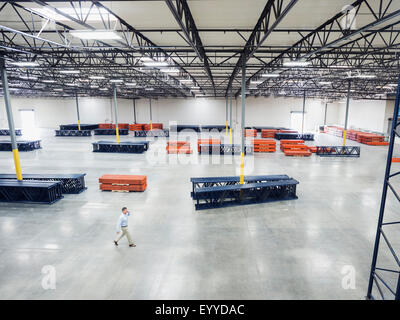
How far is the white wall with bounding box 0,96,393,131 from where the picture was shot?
41562 mm

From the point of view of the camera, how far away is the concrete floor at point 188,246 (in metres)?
5.74

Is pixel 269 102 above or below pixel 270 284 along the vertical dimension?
above

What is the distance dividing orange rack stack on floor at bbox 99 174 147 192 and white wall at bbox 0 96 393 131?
3170 cm

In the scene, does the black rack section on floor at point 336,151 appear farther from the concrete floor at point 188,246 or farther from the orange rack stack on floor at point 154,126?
the orange rack stack on floor at point 154,126

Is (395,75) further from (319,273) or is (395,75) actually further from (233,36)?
(319,273)

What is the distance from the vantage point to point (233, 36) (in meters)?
10.3

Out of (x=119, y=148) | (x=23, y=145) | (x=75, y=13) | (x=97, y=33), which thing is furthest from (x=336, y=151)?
(x=23, y=145)

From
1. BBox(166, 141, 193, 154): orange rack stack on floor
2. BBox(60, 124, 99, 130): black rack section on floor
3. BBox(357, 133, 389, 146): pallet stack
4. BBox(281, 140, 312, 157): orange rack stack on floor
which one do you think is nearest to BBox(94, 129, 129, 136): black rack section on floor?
BBox(60, 124, 99, 130): black rack section on floor

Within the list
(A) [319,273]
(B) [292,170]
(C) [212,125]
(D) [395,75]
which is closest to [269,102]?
(C) [212,125]

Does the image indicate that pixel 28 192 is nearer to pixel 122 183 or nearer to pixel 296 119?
pixel 122 183

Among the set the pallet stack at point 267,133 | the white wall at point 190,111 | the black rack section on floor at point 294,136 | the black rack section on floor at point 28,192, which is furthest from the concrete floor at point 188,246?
the white wall at point 190,111

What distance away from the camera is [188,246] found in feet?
24.7

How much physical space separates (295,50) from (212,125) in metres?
30.5

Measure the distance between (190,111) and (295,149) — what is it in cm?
2433
